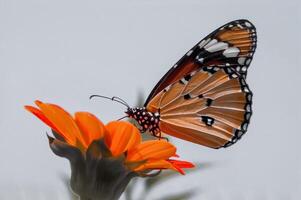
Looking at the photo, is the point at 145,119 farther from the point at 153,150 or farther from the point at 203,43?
the point at 153,150

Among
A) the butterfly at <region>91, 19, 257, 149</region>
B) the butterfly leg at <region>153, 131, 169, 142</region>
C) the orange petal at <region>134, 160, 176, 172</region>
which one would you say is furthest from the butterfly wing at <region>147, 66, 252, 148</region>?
the orange petal at <region>134, 160, 176, 172</region>

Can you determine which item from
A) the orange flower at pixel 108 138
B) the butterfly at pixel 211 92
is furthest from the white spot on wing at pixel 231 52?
the orange flower at pixel 108 138

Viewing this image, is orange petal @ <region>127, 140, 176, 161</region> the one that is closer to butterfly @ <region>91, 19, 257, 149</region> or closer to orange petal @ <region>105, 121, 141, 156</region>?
orange petal @ <region>105, 121, 141, 156</region>

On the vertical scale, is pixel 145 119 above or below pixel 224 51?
below

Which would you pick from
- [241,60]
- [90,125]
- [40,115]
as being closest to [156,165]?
[90,125]

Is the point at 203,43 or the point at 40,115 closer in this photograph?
the point at 40,115
